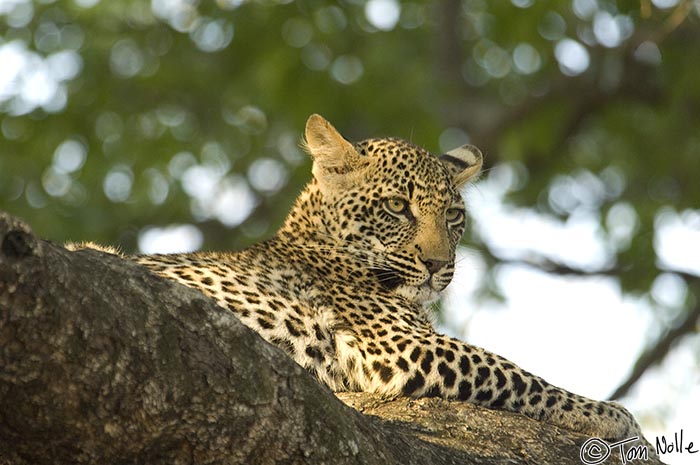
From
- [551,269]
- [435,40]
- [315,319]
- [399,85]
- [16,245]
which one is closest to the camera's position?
[16,245]

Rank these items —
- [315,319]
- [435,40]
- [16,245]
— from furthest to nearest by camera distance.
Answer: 1. [435,40]
2. [315,319]
3. [16,245]

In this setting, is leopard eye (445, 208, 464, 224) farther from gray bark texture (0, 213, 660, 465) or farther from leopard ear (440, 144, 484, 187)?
gray bark texture (0, 213, 660, 465)

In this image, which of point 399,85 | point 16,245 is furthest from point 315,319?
point 399,85

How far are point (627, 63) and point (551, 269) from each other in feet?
9.64

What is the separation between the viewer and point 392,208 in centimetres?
895

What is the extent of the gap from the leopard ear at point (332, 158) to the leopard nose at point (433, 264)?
2.97 feet

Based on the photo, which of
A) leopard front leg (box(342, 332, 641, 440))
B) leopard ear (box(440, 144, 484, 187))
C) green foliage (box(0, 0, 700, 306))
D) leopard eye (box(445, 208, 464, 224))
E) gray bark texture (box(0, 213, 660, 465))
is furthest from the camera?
green foliage (box(0, 0, 700, 306))

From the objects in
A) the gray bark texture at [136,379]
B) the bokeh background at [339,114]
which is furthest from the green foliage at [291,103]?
the gray bark texture at [136,379]

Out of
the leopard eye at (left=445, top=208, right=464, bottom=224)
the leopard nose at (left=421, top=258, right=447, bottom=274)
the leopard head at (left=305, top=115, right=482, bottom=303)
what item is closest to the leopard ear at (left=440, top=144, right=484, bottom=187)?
the leopard head at (left=305, top=115, right=482, bottom=303)

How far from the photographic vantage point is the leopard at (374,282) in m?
7.56

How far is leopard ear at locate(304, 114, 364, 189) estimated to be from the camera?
30.2 ft

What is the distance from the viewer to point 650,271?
639 inches

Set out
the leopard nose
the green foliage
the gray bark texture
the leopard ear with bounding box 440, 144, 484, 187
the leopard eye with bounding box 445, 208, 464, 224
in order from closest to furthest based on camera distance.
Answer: the gray bark texture → the leopard nose → the leopard eye with bounding box 445, 208, 464, 224 → the leopard ear with bounding box 440, 144, 484, 187 → the green foliage

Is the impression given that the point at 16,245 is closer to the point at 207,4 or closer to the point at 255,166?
the point at 207,4
